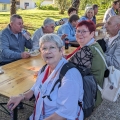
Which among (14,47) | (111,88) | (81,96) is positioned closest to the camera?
(81,96)

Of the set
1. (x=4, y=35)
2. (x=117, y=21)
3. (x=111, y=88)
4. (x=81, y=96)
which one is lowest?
(x=111, y=88)

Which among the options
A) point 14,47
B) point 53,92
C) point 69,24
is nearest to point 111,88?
point 53,92

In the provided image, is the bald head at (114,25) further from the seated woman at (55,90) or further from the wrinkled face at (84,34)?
the seated woman at (55,90)

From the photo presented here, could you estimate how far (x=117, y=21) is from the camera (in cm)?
300

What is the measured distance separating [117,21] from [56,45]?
5.15ft

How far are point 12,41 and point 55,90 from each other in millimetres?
1845

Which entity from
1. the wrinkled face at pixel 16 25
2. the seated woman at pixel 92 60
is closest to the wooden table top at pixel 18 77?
the seated woman at pixel 92 60

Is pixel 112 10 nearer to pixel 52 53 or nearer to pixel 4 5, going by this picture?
pixel 52 53

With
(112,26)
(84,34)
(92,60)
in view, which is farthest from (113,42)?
(92,60)

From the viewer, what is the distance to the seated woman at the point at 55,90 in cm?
157

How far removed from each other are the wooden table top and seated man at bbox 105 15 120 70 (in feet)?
3.13

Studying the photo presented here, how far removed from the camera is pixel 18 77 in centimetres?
225

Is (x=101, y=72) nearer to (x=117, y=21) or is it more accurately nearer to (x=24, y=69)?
(x=24, y=69)

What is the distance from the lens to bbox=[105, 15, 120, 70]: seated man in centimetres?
271
